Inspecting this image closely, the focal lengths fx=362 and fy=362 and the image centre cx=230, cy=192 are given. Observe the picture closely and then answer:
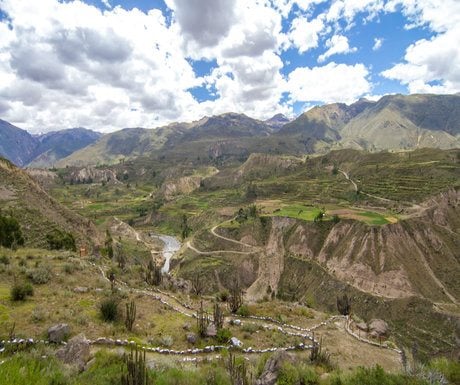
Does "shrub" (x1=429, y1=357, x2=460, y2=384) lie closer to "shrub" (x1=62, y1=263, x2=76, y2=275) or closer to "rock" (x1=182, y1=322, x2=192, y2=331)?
"rock" (x1=182, y1=322, x2=192, y2=331)

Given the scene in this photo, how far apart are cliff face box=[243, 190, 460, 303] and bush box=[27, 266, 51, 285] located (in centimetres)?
5929

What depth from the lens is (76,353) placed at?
48.5ft

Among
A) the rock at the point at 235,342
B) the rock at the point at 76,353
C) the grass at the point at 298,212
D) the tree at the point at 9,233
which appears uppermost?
the tree at the point at 9,233

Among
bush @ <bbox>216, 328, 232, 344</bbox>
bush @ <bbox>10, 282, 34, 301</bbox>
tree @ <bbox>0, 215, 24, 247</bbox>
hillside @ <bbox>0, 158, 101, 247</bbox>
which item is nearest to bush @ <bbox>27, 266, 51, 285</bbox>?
bush @ <bbox>10, 282, 34, 301</bbox>

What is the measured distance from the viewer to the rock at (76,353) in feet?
46.7

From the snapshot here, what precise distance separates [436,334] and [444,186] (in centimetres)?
5028

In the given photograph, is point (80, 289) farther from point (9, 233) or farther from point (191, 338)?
point (9, 233)

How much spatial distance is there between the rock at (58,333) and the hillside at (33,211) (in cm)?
3408

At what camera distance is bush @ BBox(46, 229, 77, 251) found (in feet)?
156

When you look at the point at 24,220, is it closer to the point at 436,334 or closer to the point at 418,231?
the point at 436,334

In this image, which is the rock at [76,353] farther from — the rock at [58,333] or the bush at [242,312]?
the bush at [242,312]

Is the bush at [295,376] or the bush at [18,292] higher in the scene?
the bush at [18,292]

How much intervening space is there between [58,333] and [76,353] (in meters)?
3.41

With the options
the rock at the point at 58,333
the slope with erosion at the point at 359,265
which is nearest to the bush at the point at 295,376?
the rock at the point at 58,333
